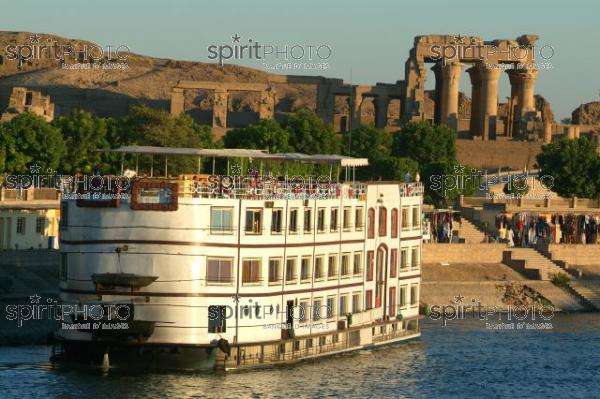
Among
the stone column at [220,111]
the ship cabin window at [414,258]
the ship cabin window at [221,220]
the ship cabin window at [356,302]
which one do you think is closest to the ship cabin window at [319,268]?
the ship cabin window at [356,302]

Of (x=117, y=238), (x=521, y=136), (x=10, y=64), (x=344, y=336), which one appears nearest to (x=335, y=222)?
(x=344, y=336)

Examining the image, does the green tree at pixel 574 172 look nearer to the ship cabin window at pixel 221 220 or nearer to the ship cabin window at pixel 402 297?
the ship cabin window at pixel 402 297

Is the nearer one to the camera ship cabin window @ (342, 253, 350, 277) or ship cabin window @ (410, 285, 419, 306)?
ship cabin window @ (342, 253, 350, 277)

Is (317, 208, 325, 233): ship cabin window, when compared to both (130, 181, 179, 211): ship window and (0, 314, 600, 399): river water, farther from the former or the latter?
(130, 181, 179, 211): ship window

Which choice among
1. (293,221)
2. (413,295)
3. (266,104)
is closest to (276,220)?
(293,221)

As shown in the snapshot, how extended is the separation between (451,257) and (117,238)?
33286 mm

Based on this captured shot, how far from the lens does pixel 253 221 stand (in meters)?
58.3

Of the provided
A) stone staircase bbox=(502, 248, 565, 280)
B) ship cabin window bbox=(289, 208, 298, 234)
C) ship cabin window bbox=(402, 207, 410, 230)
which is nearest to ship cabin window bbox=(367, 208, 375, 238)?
ship cabin window bbox=(402, 207, 410, 230)

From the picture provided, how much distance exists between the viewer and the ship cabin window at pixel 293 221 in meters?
59.7

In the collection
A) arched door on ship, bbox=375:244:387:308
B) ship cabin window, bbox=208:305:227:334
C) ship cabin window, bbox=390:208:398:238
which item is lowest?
ship cabin window, bbox=208:305:227:334

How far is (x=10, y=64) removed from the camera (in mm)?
184125

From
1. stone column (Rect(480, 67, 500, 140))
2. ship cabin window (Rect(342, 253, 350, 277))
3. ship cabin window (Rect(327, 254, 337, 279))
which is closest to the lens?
ship cabin window (Rect(327, 254, 337, 279))

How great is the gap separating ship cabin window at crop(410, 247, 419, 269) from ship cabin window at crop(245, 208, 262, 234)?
10.7m

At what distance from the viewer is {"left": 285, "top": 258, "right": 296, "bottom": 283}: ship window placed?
59688 mm
